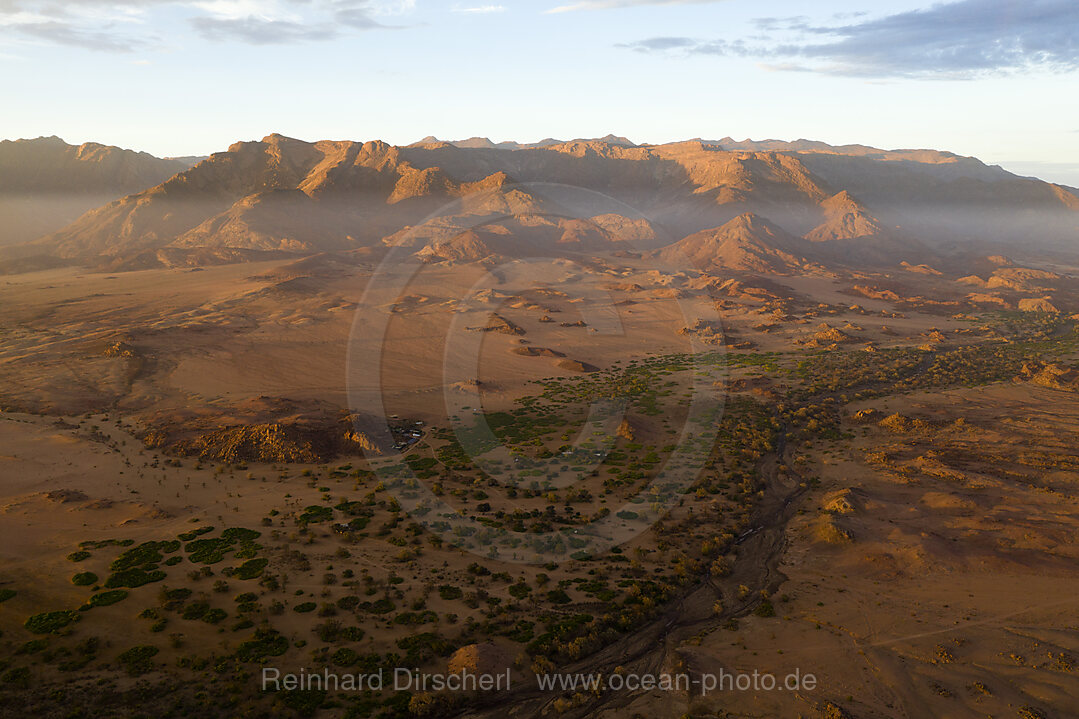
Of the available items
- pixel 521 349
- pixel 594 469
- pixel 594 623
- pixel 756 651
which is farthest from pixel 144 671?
pixel 521 349

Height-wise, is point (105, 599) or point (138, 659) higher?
point (105, 599)

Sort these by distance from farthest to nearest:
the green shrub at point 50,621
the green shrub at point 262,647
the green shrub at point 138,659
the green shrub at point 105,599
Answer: the green shrub at point 105,599, the green shrub at point 50,621, the green shrub at point 262,647, the green shrub at point 138,659

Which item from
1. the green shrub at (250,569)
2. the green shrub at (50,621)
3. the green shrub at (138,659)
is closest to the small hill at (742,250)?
the green shrub at (250,569)

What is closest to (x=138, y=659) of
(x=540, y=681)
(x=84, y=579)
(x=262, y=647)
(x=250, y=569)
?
(x=262, y=647)

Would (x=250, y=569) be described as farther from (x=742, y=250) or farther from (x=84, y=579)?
(x=742, y=250)

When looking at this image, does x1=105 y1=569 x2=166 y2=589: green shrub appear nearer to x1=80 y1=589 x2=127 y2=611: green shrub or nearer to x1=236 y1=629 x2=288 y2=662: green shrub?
x1=80 y1=589 x2=127 y2=611: green shrub

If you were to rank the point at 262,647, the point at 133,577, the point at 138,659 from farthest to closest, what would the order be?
1. the point at 133,577
2. the point at 262,647
3. the point at 138,659

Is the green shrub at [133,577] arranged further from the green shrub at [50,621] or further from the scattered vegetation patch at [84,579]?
the green shrub at [50,621]

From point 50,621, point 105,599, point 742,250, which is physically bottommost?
point 105,599
